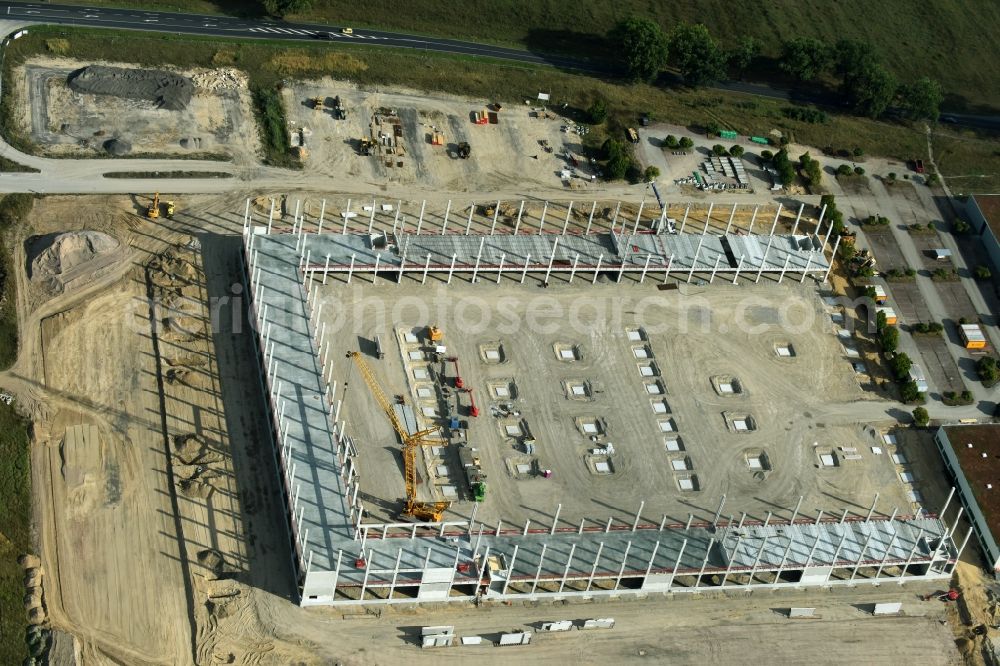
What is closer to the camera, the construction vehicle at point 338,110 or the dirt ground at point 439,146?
the dirt ground at point 439,146

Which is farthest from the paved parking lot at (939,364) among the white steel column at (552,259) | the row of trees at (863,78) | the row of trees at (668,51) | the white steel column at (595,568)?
Answer: the row of trees at (668,51)

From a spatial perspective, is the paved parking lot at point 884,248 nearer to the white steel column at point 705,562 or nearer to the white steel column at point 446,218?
the white steel column at point 446,218

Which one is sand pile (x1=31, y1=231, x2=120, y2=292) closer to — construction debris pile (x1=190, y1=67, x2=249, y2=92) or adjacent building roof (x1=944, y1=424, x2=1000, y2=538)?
construction debris pile (x1=190, y1=67, x2=249, y2=92)

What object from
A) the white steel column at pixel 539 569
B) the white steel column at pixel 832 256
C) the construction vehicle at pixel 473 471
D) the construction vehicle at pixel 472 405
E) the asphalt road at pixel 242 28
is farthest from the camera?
the asphalt road at pixel 242 28

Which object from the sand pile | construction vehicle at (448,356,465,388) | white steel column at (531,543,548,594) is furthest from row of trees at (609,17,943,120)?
white steel column at (531,543,548,594)

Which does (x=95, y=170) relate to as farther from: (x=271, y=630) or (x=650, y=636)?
(x=650, y=636)

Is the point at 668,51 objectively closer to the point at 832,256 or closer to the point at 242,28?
the point at 832,256
